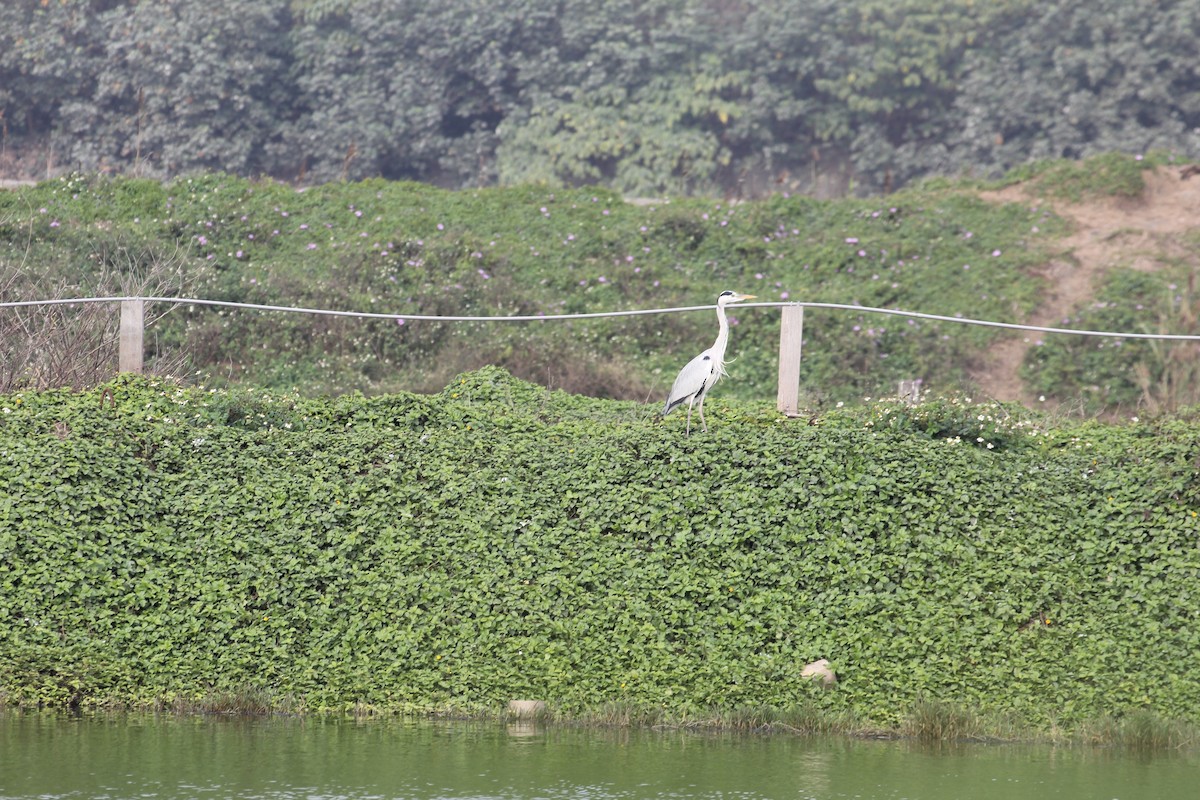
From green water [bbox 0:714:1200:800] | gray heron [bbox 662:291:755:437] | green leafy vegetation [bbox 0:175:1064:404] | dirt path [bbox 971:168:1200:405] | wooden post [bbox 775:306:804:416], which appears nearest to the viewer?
green water [bbox 0:714:1200:800]

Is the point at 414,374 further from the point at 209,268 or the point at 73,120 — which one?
the point at 73,120

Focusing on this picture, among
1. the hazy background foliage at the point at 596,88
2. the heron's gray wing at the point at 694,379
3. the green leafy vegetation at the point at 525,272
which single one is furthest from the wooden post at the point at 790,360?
the hazy background foliage at the point at 596,88

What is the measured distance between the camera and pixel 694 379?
7.93 m

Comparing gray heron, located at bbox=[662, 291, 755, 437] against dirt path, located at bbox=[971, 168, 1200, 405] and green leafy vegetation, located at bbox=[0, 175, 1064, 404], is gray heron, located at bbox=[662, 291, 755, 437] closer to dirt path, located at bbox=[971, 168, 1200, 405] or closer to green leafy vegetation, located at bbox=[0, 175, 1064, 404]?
green leafy vegetation, located at bbox=[0, 175, 1064, 404]

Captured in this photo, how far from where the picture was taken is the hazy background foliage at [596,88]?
25828mm

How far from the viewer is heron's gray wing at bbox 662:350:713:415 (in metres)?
7.87

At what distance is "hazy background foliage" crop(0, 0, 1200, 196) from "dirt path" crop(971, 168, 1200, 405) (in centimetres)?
865

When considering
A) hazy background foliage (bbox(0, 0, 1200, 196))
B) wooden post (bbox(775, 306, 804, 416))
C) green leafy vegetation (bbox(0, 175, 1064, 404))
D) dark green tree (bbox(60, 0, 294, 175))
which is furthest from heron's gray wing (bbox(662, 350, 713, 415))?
dark green tree (bbox(60, 0, 294, 175))

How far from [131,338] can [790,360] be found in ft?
14.1

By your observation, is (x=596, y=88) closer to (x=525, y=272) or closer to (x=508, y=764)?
(x=525, y=272)

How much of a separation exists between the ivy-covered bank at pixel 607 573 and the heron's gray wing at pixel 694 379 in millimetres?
250

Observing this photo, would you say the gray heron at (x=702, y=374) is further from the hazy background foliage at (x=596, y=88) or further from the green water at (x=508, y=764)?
the hazy background foliage at (x=596, y=88)

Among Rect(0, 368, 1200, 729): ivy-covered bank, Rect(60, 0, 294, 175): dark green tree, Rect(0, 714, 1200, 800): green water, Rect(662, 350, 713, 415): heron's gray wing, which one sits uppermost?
Rect(60, 0, 294, 175): dark green tree

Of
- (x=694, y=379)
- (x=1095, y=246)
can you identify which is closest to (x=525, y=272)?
(x=1095, y=246)
